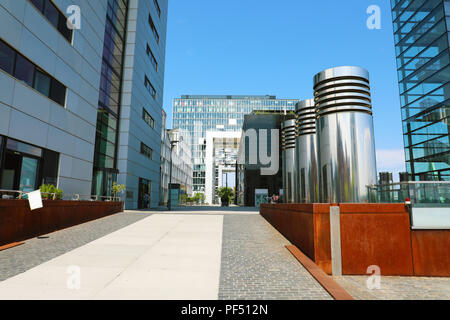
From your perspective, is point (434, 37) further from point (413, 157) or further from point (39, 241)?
point (39, 241)

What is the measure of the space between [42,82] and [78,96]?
12.4ft

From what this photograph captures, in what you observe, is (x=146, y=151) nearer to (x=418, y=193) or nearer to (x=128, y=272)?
(x=128, y=272)

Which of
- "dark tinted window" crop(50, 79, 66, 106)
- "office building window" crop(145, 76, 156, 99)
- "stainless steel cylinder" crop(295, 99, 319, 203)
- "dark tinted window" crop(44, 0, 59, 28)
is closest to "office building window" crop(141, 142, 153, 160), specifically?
"office building window" crop(145, 76, 156, 99)

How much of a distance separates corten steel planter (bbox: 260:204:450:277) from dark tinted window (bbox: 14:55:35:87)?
15.0m

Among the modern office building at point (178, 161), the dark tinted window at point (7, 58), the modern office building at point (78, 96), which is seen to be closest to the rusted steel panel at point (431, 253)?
the modern office building at point (78, 96)

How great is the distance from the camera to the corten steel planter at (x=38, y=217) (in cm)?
922

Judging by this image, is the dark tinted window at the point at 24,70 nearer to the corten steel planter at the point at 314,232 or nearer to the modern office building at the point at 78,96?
the modern office building at the point at 78,96

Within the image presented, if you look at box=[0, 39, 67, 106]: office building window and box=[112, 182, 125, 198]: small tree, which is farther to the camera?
box=[112, 182, 125, 198]: small tree

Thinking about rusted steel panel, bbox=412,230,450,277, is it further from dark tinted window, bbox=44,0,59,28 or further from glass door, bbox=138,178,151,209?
glass door, bbox=138,178,151,209

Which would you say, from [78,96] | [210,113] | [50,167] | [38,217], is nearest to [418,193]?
[38,217]

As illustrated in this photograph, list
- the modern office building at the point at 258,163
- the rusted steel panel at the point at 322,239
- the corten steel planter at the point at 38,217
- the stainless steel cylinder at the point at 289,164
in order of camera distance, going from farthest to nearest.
Answer: the modern office building at the point at 258,163
the stainless steel cylinder at the point at 289,164
the corten steel planter at the point at 38,217
the rusted steel panel at the point at 322,239

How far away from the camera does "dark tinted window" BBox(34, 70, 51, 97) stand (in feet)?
49.1

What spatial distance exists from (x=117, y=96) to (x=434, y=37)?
31.6 m

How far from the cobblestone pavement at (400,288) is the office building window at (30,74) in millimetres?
15991
